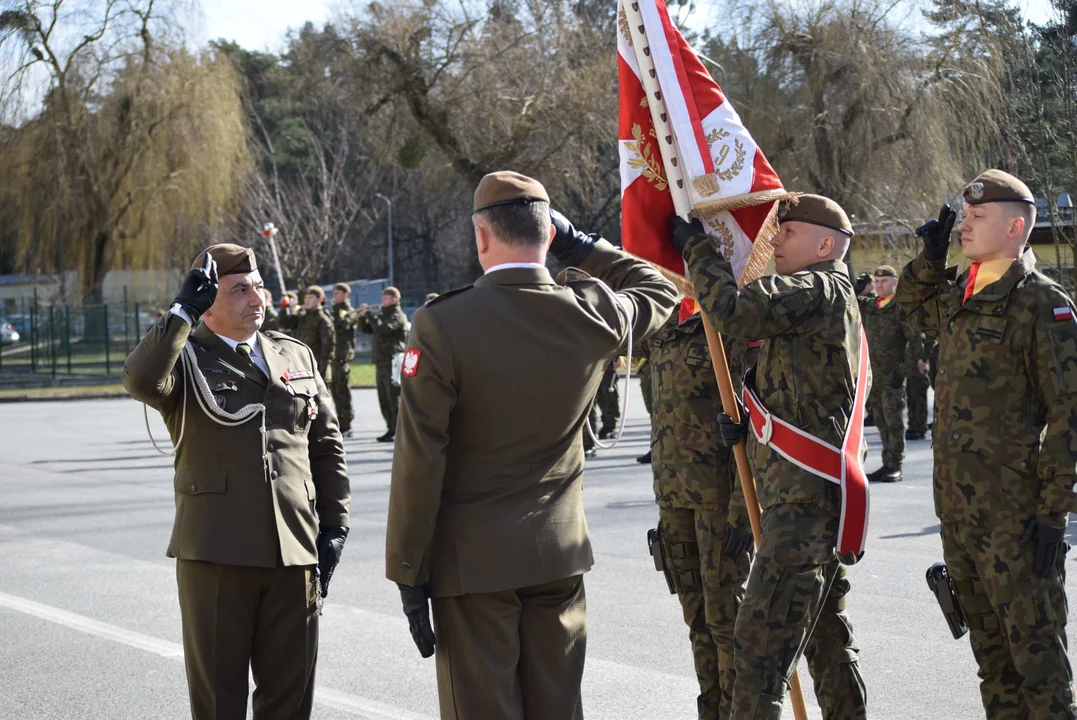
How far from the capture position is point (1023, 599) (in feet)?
14.3

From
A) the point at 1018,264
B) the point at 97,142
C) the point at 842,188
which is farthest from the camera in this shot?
the point at 97,142

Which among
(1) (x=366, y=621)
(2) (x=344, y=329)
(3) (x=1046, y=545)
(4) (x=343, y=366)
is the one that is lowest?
(1) (x=366, y=621)

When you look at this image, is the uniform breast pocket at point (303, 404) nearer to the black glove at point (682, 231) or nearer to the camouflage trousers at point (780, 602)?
the black glove at point (682, 231)

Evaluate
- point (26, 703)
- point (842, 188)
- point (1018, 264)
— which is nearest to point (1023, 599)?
point (1018, 264)

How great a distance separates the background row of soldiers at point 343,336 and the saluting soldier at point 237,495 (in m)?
12.7

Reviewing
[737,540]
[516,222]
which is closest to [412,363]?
[516,222]

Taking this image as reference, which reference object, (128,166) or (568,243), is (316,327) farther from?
(128,166)

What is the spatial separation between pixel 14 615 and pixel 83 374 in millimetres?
28807

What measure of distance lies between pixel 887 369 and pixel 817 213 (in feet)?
29.3

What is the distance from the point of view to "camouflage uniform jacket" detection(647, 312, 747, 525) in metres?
5.12

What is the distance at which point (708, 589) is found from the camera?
16.3ft

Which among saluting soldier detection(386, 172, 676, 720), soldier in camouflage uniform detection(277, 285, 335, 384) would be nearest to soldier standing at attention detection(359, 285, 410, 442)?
Result: soldier in camouflage uniform detection(277, 285, 335, 384)

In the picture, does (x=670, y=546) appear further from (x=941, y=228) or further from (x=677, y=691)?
(x=941, y=228)

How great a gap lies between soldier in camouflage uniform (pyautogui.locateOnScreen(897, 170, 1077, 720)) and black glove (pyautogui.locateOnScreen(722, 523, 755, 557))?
741 millimetres
